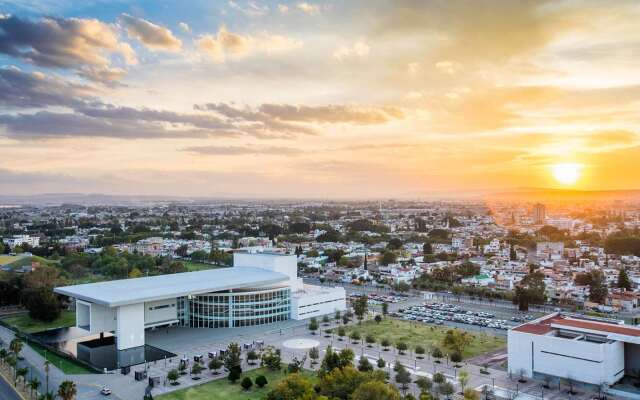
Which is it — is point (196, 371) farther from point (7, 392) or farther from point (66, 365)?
point (7, 392)

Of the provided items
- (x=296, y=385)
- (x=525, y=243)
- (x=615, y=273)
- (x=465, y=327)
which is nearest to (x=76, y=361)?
(x=296, y=385)

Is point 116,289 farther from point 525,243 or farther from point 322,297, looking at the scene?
point 525,243

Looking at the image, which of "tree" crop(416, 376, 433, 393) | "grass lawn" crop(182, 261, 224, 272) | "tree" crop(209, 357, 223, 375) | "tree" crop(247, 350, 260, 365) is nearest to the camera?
"tree" crop(416, 376, 433, 393)

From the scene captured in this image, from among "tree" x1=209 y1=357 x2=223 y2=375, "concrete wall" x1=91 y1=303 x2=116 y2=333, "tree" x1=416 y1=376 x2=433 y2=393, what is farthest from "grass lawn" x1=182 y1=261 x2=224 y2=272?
"tree" x1=416 y1=376 x2=433 y2=393

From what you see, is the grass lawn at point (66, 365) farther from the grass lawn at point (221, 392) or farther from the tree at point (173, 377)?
the grass lawn at point (221, 392)

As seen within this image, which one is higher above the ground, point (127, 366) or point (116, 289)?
point (116, 289)

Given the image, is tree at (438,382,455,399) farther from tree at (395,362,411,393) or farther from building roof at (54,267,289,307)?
building roof at (54,267,289,307)

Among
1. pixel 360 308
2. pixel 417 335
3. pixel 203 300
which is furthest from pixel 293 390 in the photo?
pixel 203 300
